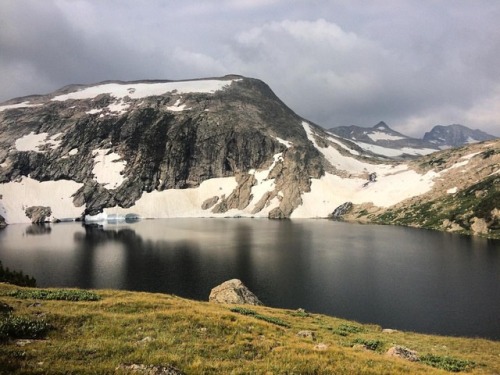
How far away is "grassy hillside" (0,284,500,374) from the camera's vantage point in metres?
13.0

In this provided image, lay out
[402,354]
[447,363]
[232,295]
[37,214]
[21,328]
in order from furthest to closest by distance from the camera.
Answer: [37,214] → [232,295] → [447,363] → [402,354] → [21,328]

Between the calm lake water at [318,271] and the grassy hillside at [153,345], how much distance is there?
2864 centimetres

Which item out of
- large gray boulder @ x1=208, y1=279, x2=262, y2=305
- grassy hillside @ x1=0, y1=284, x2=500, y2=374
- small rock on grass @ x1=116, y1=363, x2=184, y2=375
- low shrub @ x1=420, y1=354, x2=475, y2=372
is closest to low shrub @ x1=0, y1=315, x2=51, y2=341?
grassy hillside @ x1=0, y1=284, x2=500, y2=374

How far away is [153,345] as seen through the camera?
1560 cm

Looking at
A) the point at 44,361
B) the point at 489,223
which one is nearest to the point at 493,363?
the point at 44,361

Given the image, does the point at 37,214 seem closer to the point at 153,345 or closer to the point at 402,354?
Answer: the point at 153,345

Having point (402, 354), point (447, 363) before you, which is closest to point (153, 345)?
point (402, 354)

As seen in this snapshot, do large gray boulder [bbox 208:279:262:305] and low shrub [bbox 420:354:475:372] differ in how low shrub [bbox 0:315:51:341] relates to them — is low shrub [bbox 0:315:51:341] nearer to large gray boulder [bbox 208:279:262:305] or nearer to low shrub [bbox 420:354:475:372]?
low shrub [bbox 420:354:475:372]

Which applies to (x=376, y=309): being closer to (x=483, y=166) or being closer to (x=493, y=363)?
(x=493, y=363)

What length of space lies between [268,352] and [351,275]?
5756cm

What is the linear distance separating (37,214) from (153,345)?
8375 inches

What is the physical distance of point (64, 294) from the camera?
84.1 feet

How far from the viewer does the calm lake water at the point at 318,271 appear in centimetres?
5125

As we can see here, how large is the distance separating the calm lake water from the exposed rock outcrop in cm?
8215
